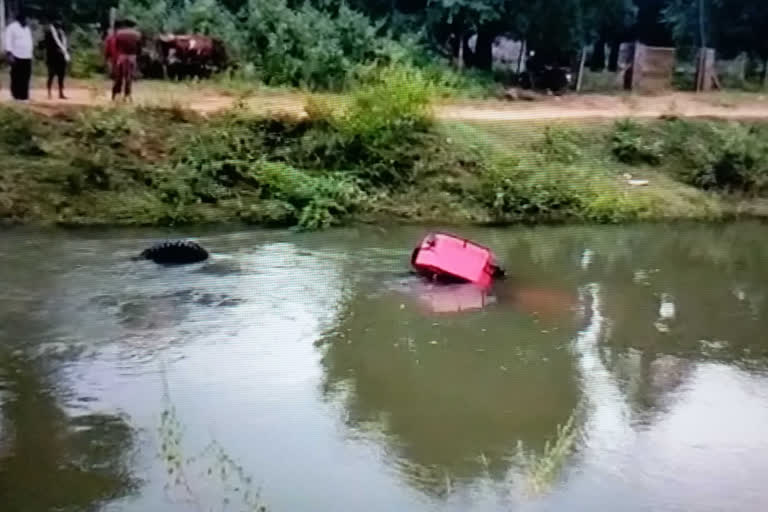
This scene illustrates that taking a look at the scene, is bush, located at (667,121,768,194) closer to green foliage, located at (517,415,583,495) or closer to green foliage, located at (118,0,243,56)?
green foliage, located at (118,0,243,56)

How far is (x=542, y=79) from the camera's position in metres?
20.8

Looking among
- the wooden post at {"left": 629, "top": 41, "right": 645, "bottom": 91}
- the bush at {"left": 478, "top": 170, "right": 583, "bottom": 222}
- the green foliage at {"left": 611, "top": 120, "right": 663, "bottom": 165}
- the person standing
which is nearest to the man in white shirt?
the person standing

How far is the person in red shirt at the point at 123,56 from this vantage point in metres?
15.3

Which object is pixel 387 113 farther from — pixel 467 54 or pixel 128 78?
pixel 467 54

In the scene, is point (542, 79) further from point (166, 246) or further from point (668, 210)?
point (166, 246)

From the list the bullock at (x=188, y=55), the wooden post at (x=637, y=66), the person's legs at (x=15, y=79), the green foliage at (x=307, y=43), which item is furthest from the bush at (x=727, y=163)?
the person's legs at (x=15, y=79)

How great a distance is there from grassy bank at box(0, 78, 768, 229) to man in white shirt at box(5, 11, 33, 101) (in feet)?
2.10

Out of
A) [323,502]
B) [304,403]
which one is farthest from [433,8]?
[323,502]

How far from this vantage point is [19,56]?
48.3 feet

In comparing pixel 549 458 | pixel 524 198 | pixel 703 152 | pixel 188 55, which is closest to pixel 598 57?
pixel 703 152

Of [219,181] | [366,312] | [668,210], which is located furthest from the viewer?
[668,210]

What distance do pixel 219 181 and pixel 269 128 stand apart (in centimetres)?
113

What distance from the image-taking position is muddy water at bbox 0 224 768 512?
7176mm

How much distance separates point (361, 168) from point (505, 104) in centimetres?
421
